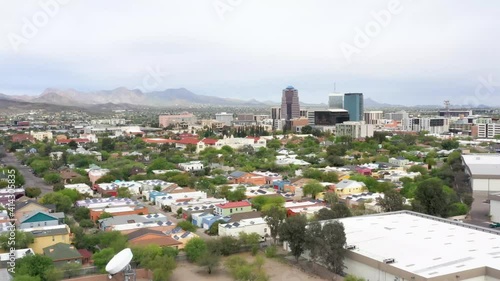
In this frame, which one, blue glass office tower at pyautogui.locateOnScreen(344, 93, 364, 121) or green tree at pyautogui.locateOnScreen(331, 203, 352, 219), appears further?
blue glass office tower at pyautogui.locateOnScreen(344, 93, 364, 121)

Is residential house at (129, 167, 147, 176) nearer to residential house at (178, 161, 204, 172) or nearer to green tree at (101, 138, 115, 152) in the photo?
residential house at (178, 161, 204, 172)

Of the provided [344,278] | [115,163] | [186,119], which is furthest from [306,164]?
[186,119]

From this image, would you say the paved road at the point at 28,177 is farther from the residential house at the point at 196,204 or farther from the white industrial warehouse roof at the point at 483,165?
the white industrial warehouse roof at the point at 483,165

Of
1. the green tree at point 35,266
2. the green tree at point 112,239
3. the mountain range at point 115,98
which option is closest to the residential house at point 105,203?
the green tree at point 112,239

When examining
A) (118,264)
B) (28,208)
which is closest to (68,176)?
(28,208)

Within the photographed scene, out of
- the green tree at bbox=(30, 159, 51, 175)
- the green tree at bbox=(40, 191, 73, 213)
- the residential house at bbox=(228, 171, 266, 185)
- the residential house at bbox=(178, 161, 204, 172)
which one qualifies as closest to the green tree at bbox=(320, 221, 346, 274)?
the green tree at bbox=(40, 191, 73, 213)

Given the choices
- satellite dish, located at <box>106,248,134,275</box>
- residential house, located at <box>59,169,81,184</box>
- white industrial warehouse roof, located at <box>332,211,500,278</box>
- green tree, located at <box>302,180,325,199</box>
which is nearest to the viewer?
satellite dish, located at <box>106,248,134,275</box>
